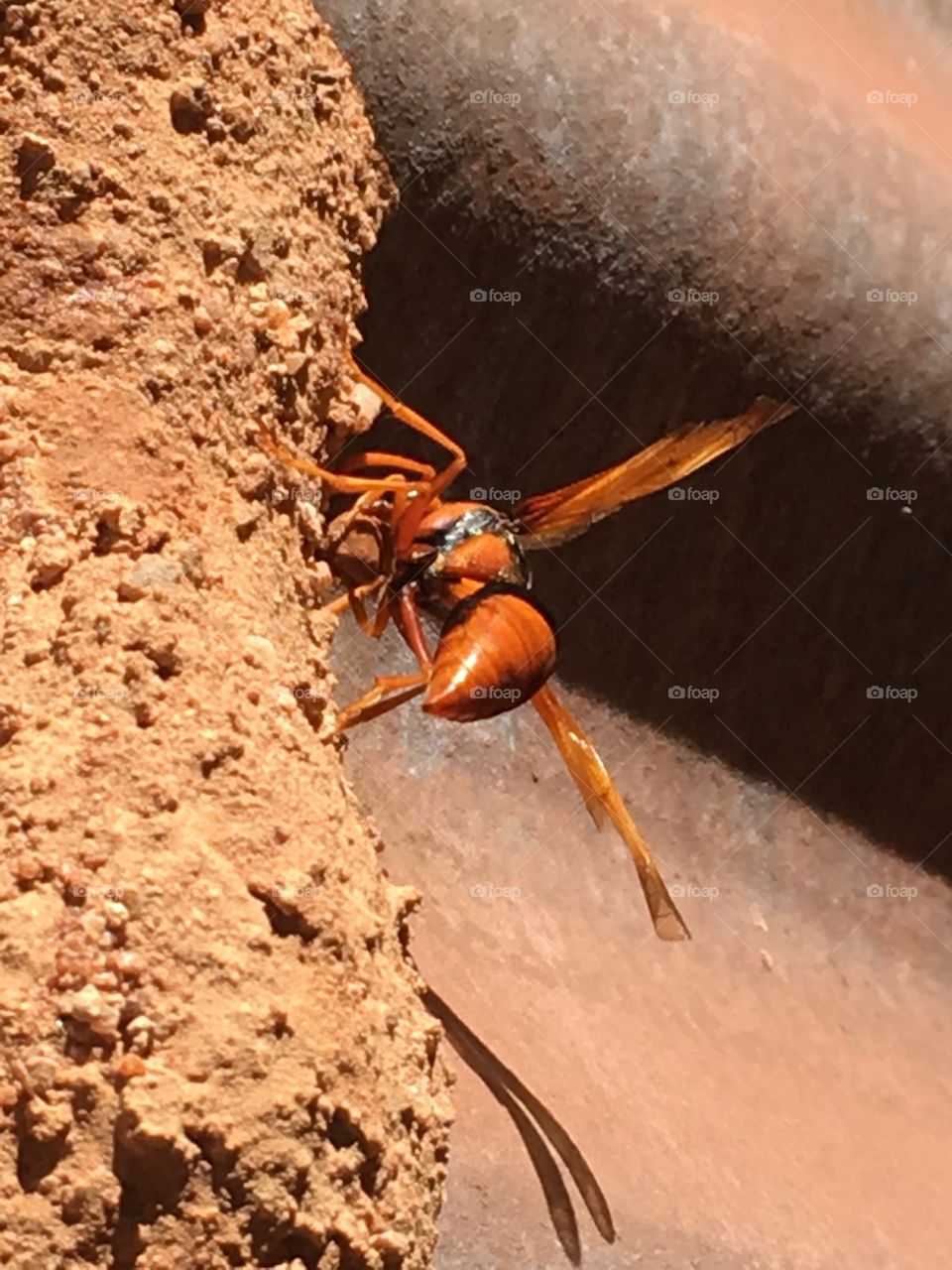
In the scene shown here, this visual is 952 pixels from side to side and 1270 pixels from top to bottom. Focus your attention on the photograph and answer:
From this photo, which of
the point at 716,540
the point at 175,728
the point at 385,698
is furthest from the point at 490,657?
the point at 716,540

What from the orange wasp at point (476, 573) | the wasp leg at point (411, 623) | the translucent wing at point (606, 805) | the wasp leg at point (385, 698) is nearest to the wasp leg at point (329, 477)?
the orange wasp at point (476, 573)

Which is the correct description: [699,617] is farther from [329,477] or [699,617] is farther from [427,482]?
[329,477]

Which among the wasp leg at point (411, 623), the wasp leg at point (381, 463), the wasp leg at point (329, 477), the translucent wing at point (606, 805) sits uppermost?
the wasp leg at point (329, 477)

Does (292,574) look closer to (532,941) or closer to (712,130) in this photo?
(532,941)

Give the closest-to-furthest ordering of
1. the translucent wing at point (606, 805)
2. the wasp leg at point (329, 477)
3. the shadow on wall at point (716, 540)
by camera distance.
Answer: the wasp leg at point (329, 477), the translucent wing at point (606, 805), the shadow on wall at point (716, 540)

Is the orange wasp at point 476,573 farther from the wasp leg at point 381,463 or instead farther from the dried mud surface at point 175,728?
the dried mud surface at point 175,728

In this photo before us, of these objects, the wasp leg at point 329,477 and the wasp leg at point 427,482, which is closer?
the wasp leg at point 329,477

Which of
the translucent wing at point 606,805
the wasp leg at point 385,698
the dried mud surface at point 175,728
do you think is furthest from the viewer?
the translucent wing at point 606,805

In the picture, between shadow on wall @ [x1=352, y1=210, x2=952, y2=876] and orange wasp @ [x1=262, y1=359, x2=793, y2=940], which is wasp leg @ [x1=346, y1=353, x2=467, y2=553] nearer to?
orange wasp @ [x1=262, y1=359, x2=793, y2=940]

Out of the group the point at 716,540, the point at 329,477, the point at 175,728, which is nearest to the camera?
the point at 175,728
